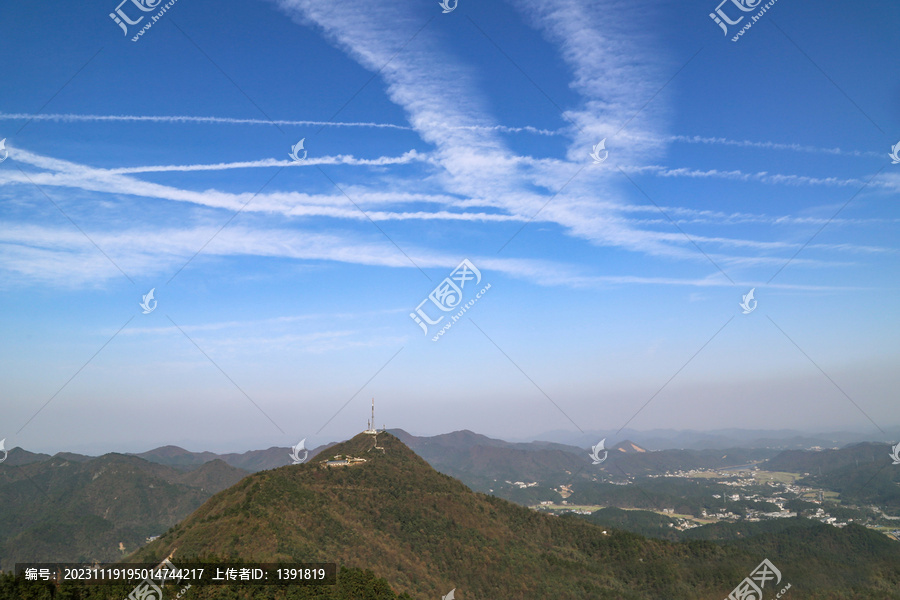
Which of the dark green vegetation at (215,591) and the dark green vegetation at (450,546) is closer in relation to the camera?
the dark green vegetation at (215,591)

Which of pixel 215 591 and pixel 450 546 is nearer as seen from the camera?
pixel 215 591

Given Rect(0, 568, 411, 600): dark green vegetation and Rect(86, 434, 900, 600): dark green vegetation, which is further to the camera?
Rect(86, 434, 900, 600): dark green vegetation

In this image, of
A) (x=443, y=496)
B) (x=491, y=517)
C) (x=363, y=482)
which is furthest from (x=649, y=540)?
(x=363, y=482)

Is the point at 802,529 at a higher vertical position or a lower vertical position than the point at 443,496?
lower

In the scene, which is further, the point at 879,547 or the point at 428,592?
the point at 879,547

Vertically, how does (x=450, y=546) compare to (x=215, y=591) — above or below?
below

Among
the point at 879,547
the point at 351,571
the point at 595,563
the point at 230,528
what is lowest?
the point at 879,547

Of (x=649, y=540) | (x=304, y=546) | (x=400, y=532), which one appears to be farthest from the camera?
(x=649, y=540)

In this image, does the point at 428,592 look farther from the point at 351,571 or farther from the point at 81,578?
the point at 81,578
